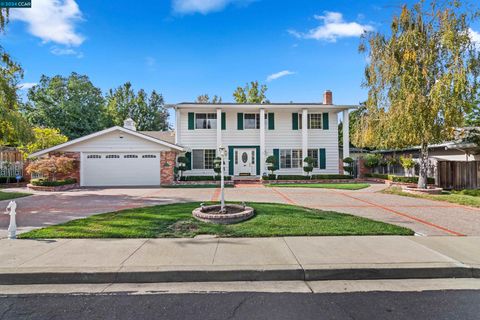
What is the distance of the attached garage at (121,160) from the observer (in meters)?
17.7

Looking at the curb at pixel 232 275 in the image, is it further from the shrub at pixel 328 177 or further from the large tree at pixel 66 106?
the large tree at pixel 66 106

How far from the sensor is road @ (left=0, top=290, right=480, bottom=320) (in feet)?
10.1

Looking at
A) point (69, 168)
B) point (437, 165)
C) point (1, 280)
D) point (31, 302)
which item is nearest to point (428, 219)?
point (31, 302)

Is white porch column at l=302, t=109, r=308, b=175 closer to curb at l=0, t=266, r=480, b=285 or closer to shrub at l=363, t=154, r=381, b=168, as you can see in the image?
shrub at l=363, t=154, r=381, b=168

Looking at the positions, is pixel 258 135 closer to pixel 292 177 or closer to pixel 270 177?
pixel 270 177

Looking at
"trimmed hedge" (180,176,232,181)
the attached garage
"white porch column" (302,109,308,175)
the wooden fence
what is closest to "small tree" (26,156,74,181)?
the attached garage

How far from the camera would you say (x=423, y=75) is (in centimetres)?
1200

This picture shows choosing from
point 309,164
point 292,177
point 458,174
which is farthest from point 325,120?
point 458,174

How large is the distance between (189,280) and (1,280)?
2.67 meters

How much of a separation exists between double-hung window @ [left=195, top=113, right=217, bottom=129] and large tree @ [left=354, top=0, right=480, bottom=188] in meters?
11.2

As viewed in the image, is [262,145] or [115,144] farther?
[262,145]

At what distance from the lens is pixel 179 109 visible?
20.1 meters

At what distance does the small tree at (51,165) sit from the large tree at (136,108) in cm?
2812

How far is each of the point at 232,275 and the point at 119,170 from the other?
15.8 m
